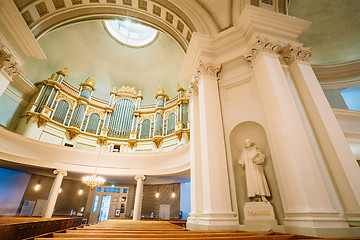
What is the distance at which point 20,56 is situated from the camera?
17.8ft

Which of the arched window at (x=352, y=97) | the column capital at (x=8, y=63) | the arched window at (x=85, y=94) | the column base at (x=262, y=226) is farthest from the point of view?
the arched window at (x=85, y=94)

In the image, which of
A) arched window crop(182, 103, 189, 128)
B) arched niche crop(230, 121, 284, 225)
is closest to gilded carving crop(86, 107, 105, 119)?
arched window crop(182, 103, 189, 128)

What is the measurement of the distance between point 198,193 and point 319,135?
282cm

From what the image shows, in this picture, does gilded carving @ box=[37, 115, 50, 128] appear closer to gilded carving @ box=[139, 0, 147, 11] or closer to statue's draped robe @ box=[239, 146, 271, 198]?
gilded carving @ box=[139, 0, 147, 11]

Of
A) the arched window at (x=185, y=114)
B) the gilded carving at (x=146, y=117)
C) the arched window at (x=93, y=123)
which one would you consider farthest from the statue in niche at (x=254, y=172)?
the arched window at (x=93, y=123)

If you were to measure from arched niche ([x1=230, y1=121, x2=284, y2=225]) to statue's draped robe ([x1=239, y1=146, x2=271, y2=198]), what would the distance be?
0.16m

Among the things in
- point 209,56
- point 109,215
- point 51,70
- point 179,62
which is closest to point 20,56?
point 209,56

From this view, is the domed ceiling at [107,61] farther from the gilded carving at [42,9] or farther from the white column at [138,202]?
the white column at [138,202]

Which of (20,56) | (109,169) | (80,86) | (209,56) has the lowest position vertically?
(109,169)

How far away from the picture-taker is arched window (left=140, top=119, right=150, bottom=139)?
11.5 meters

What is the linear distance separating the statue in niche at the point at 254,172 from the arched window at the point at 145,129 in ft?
28.1

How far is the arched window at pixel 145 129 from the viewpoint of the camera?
1150 centimetres

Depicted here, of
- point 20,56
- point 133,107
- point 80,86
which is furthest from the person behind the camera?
point 133,107

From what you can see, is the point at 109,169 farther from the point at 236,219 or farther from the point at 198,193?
the point at 236,219
